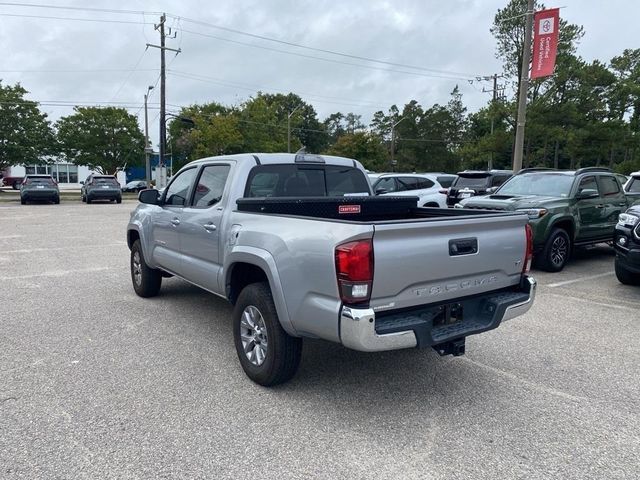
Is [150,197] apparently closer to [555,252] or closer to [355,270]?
[355,270]

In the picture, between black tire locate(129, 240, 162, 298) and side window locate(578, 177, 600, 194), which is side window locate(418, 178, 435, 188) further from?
black tire locate(129, 240, 162, 298)

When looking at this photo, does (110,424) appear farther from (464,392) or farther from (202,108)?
(202,108)

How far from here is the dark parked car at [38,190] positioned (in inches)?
1023

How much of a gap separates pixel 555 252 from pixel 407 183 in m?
6.69

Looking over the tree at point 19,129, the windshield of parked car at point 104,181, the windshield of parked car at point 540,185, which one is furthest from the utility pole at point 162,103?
the windshield of parked car at point 540,185

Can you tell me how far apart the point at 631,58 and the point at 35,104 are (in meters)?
45.7

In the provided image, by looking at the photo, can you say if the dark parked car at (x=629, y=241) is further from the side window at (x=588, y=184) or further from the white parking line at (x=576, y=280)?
the side window at (x=588, y=184)

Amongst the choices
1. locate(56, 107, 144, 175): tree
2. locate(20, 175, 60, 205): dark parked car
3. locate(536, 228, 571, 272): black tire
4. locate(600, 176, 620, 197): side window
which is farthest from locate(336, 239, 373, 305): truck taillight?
locate(56, 107, 144, 175): tree

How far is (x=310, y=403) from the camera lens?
373 cm

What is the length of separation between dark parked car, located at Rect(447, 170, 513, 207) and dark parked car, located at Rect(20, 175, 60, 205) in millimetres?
21304

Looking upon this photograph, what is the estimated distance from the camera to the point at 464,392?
3932mm

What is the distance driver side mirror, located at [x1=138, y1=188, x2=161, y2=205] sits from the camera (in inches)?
233

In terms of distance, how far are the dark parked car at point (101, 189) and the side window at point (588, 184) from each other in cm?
2462

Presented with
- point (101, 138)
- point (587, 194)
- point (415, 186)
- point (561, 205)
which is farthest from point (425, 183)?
point (101, 138)
